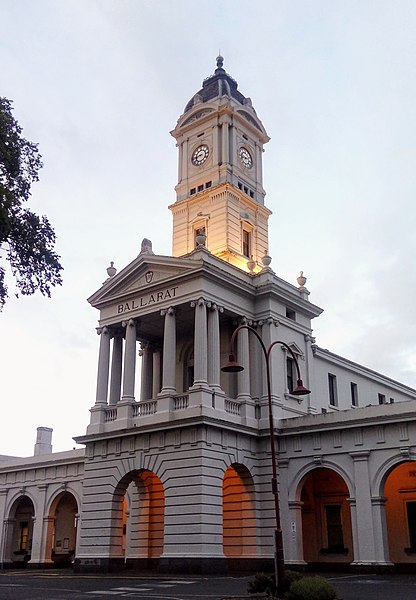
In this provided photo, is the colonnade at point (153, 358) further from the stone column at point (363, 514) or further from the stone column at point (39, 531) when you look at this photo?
the stone column at point (39, 531)

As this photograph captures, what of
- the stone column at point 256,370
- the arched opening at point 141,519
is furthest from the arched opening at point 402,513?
the arched opening at point 141,519

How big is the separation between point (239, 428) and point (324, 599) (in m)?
17.3

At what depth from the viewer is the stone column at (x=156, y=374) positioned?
4103cm

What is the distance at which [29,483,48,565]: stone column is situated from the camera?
1715 inches

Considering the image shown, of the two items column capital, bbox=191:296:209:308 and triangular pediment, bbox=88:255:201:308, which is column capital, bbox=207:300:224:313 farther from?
triangular pediment, bbox=88:255:201:308

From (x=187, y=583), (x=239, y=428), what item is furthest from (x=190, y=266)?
(x=187, y=583)

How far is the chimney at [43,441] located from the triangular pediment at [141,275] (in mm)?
22187

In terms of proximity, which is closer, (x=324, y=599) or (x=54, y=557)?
(x=324, y=599)

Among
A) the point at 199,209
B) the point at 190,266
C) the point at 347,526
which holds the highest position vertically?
the point at 199,209

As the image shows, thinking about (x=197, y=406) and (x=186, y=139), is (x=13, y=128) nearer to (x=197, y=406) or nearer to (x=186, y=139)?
(x=197, y=406)

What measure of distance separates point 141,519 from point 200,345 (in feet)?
33.3

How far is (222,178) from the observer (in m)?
44.2

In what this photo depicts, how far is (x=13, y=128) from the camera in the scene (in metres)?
18.6

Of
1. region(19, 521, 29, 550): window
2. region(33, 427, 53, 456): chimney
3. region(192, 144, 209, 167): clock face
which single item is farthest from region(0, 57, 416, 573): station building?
region(33, 427, 53, 456): chimney
